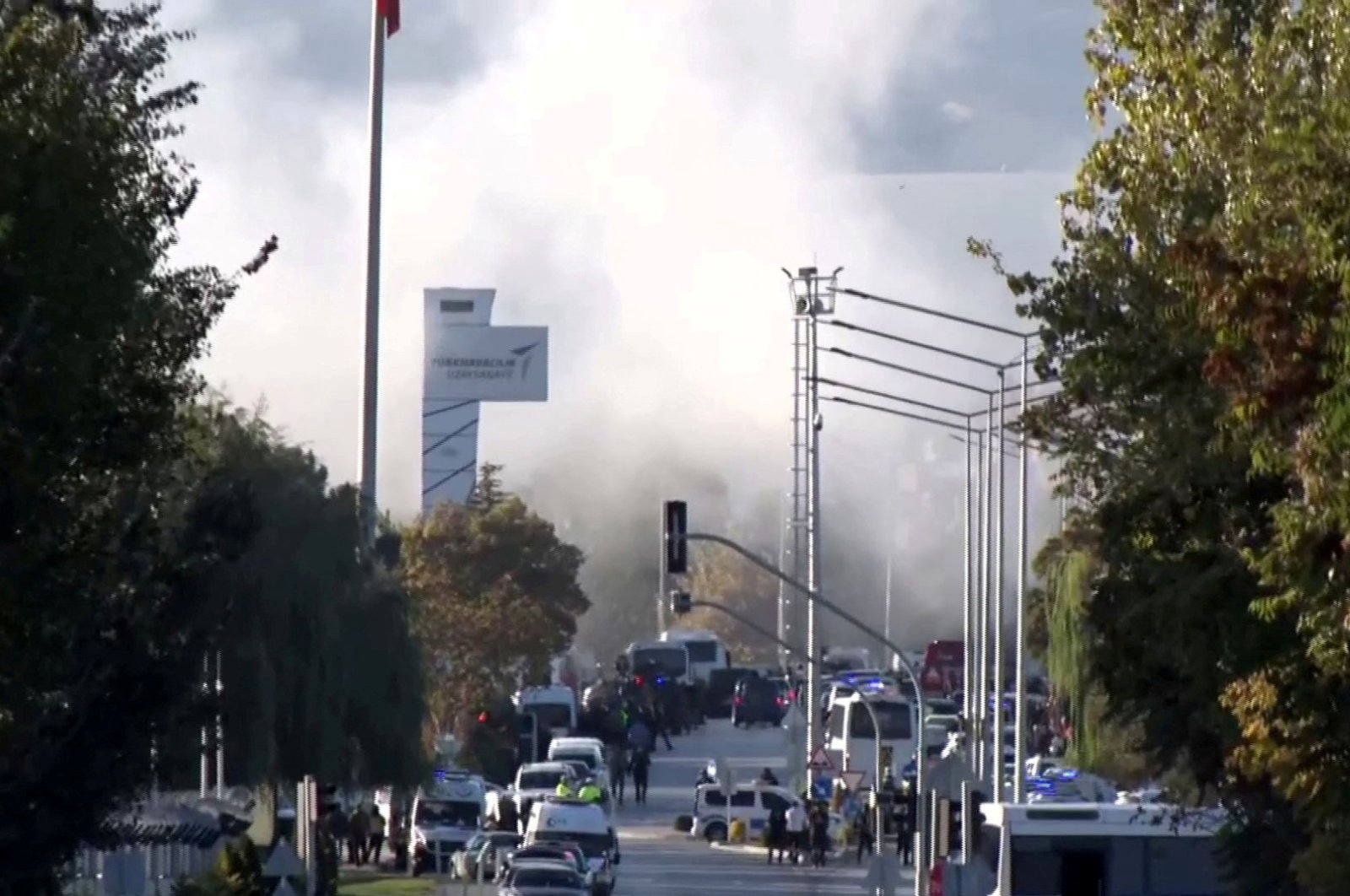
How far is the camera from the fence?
28578 mm

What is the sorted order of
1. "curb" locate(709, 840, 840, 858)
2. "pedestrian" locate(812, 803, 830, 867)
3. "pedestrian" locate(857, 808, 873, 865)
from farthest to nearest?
"curb" locate(709, 840, 840, 858) < "pedestrian" locate(857, 808, 873, 865) < "pedestrian" locate(812, 803, 830, 867)

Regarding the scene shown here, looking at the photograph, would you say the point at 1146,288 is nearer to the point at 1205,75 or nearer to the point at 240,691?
the point at 1205,75

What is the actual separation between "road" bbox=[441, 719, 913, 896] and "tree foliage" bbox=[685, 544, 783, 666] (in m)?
79.3

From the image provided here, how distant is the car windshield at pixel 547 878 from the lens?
123ft

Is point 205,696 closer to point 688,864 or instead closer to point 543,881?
point 543,881

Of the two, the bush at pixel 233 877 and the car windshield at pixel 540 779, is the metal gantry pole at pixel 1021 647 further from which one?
the bush at pixel 233 877

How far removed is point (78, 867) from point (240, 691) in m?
5.05

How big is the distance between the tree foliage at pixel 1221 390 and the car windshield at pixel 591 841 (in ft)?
85.6

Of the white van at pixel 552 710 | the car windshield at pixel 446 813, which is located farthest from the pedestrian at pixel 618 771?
the car windshield at pixel 446 813

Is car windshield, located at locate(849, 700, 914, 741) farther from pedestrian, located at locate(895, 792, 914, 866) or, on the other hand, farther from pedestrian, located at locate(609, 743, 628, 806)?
pedestrian, located at locate(895, 792, 914, 866)

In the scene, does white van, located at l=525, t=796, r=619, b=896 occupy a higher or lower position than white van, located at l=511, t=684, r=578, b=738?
lower

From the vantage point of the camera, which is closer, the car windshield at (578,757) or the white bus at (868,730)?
the car windshield at (578,757)

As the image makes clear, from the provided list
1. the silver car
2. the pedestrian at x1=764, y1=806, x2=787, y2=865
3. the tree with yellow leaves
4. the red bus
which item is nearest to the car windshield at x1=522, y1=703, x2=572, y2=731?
the red bus

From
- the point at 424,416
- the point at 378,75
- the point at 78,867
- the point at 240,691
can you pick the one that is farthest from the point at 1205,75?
the point at 424,416
